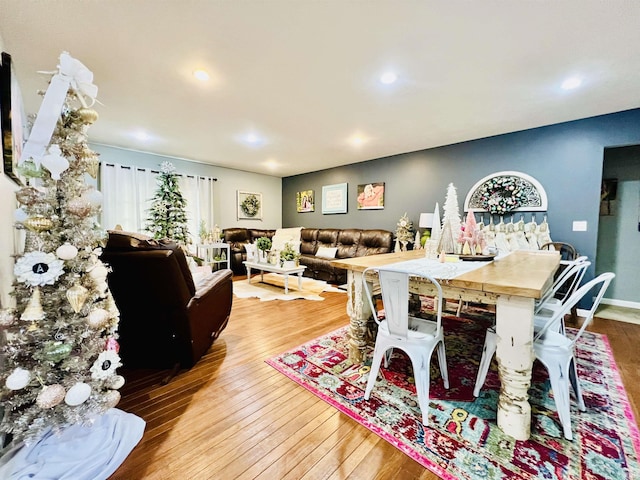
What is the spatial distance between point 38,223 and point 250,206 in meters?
5.53

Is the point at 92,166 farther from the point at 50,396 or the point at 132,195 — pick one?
the point at 132,195

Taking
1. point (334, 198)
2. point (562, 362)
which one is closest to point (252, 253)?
point (334, 198)

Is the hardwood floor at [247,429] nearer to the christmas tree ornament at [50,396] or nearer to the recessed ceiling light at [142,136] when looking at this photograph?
the christmas tree ornament at [50,396]

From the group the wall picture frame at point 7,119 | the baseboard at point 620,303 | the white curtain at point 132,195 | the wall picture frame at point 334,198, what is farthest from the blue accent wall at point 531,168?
the wall picture frame at point 7,119

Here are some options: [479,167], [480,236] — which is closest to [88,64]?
[480,236]

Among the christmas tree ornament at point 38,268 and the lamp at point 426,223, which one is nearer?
the christmas tree ornament at point 38,268

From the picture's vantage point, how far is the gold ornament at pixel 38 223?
1073 millimetres

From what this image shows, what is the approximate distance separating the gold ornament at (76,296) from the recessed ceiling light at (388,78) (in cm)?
258

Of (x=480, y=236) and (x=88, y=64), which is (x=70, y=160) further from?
(x=480, y=236)

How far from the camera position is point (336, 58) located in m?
2.05

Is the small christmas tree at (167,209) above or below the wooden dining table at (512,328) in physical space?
above

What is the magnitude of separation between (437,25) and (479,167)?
2877 mm

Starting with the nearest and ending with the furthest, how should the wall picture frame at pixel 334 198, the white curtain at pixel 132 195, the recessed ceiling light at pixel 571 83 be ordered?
1. the recessed ceiling light at pixel 571 83
2. the white curtain at pixel 132 195
3. the wall picture frame at pixel 334 198

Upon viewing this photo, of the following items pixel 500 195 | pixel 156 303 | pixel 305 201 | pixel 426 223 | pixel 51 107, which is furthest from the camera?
pixel 305 201
